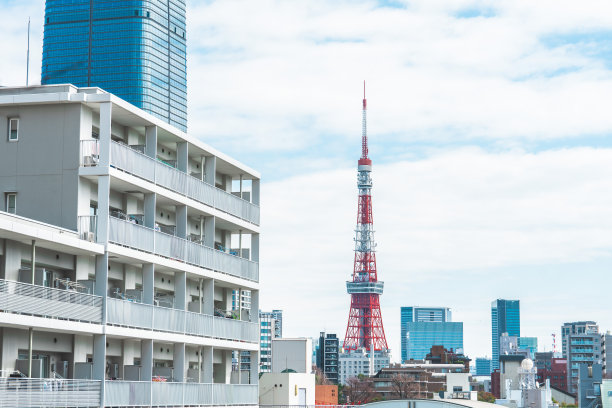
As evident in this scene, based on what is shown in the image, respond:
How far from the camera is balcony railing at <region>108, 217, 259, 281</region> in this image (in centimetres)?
3753

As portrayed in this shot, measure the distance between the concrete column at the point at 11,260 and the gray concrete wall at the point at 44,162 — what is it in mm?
3180

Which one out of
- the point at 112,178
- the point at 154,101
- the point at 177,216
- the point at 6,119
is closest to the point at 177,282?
the point at 177,216

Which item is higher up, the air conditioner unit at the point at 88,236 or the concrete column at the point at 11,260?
the air conditioner unit at the point at 88,236

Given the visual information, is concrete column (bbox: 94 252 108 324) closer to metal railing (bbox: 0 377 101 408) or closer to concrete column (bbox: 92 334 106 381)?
concrete column (bbox: 92 334 106 381)

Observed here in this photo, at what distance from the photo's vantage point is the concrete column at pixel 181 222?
43688 mm

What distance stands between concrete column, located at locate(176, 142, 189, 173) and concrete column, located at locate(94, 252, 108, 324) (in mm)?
9011

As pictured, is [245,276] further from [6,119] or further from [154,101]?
[154,101]

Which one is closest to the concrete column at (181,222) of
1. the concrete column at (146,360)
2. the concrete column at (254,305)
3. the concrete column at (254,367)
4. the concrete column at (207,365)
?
the concrete column at (146,360)

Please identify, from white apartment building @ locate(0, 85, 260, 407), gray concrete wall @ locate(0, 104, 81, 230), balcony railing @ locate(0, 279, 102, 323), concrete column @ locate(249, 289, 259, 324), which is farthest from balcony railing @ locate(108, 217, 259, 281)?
balcony railing @ locate(0, 279, 102, 323)

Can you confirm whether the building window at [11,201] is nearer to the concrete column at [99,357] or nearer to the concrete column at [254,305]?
the concrete column at [99,357]

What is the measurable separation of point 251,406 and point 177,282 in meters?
9.29

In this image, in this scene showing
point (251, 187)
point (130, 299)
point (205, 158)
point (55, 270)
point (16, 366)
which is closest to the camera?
point (16, 366)

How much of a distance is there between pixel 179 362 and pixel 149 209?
22.7ft

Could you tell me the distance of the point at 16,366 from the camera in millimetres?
32812
